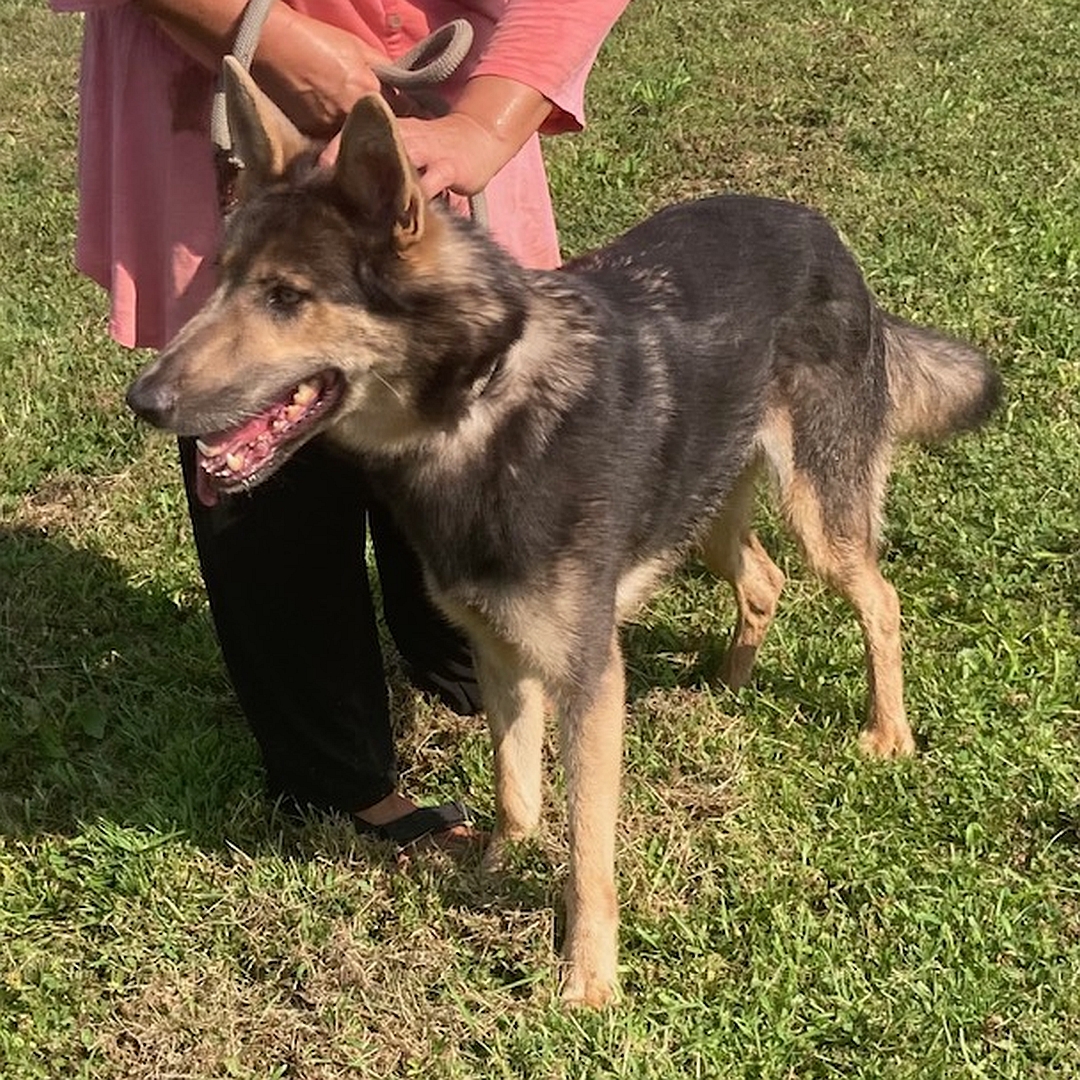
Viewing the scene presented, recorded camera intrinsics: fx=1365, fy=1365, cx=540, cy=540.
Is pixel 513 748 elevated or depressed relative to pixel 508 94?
depressed

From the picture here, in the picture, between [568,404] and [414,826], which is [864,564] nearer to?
[568,404]

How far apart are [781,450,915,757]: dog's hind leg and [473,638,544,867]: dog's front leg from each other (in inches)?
36.7

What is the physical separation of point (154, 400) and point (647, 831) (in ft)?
6.14

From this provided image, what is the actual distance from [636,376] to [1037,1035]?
1.75m

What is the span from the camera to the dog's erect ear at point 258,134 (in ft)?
8.68

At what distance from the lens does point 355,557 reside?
3.55 metres

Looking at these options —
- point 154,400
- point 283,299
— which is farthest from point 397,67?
point 154,400

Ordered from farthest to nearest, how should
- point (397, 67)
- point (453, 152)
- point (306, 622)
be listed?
point (306, 622), point (397, 67), point (453, 152)

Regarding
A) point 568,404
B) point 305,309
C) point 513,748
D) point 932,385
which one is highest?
point 305,309

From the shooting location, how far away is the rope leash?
8.73 feet

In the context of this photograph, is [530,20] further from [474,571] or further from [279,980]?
[279,980]

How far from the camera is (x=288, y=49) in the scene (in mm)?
2744

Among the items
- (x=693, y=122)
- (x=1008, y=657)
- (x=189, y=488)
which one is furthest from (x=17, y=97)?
(x=1008, y=657)

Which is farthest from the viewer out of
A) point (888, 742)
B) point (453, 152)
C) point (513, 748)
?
point (888, 742)
